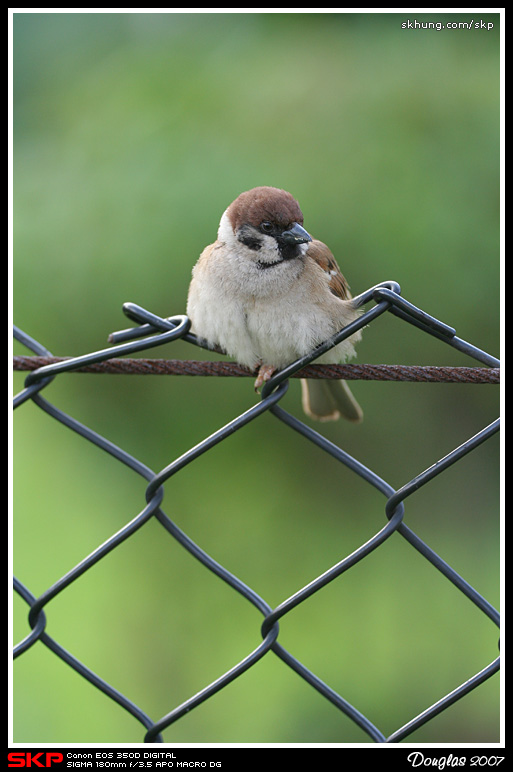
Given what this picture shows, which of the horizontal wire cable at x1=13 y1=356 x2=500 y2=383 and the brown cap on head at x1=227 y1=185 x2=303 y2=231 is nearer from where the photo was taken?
the horizontal wire cable at x1=13 y1=356 x2=500 y2=383

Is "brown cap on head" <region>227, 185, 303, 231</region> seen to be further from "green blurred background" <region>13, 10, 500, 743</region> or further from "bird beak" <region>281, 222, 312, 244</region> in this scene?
"green blurred background" <region>13, 10, 500, 743</region>

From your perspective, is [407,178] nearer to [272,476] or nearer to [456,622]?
[272,476]

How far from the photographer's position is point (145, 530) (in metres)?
2.84

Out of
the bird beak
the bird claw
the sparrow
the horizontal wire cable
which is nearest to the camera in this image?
the horizontal wire cable

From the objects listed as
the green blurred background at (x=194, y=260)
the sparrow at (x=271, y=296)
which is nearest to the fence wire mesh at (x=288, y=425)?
the sparrow at (x=271, y=296)

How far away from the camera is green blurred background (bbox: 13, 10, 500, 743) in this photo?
8.53 ft
